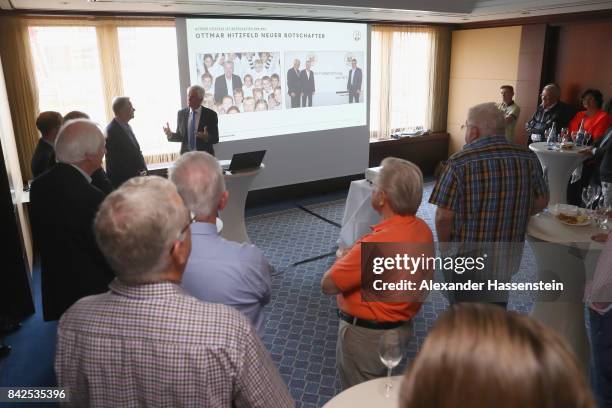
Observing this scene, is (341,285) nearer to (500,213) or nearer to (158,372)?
(158,372)

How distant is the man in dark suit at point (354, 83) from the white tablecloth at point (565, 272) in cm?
399

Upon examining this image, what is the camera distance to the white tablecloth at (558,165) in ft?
15.7

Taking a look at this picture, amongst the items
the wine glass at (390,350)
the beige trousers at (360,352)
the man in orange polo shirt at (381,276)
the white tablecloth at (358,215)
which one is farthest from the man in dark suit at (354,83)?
the wine glass at (390,350)

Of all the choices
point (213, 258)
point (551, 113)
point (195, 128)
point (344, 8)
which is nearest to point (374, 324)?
point (213, 258)

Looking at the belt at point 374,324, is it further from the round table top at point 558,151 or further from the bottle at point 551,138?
the bottle at point 551,138

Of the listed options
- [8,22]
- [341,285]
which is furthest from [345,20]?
[341,285]

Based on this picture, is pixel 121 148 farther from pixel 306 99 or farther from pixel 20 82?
pixel 306 99

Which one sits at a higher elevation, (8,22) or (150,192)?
(8,22)

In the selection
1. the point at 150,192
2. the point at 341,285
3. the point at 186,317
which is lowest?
the point at 341,285

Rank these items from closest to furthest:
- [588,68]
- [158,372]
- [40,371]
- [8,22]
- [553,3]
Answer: [158,372], [40,371], [8,22], [553,3], [588,68]

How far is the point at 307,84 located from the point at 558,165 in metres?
3.19

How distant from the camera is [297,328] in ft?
10.7

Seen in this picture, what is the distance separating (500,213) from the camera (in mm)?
2373

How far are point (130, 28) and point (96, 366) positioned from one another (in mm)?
4883
